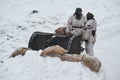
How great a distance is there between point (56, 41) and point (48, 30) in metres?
5.50

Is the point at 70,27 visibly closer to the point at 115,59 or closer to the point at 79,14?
the point at 79,14

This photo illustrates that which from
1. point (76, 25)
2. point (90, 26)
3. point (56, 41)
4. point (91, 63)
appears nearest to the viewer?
point (91, 63)

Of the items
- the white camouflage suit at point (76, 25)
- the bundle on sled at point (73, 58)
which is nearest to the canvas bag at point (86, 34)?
the white camouflage suit at point (76, 25)

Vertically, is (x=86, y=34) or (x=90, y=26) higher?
(x=90, y=26)

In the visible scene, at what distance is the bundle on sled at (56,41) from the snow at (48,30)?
1.01 meters

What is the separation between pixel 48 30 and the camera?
1330 centimetres

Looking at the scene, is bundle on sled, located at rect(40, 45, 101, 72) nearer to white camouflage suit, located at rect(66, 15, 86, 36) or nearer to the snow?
the snow

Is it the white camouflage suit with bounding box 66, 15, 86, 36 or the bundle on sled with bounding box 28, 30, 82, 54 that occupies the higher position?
the white camouflage suit with bounding box 66, 15, 86, 36

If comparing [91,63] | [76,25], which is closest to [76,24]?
[76,25]

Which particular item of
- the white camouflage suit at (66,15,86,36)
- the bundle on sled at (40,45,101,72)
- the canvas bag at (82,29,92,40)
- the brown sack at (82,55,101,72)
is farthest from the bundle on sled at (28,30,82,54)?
the brown sack at (82,55,101,72)

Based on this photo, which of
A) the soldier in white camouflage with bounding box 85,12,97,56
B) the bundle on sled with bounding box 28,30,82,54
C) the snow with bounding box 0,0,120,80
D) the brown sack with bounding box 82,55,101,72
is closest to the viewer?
the snow with bounding box 0,0,120,80

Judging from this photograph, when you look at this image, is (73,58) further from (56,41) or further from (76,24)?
(76,24)

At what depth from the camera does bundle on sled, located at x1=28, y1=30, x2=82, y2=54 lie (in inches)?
294

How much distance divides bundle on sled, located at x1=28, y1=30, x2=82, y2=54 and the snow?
101cm
